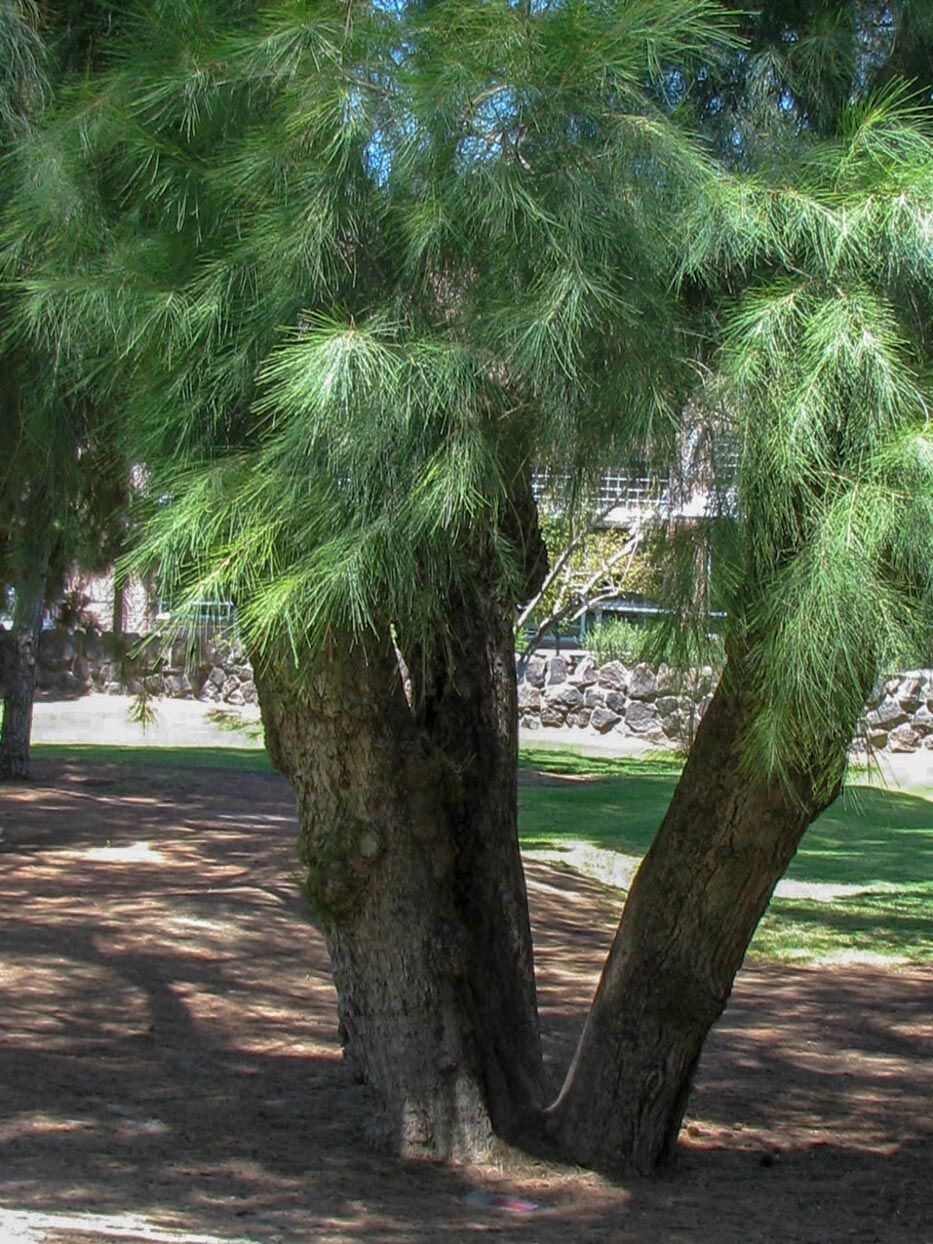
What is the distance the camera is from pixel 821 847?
15.8 meters

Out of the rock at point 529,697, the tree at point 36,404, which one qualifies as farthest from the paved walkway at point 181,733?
the tree at point 36,404

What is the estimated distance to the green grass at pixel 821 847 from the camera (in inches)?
435

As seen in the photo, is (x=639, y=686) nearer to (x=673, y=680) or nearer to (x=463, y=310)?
(x=673, y=680)

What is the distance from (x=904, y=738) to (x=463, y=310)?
1991 cm

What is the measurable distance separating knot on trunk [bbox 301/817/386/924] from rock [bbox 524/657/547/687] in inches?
749

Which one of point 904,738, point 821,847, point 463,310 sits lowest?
point 821,847

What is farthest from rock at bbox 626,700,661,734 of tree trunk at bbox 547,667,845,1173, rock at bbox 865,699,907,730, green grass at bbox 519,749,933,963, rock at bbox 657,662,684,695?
rock at bbox 657,662,684,695

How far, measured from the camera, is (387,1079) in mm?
5617

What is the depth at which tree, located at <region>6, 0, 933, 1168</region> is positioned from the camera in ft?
10.2

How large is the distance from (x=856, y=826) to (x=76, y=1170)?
13.2 meters

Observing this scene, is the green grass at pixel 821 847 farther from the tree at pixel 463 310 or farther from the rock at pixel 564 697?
the tree at pixel 463 310

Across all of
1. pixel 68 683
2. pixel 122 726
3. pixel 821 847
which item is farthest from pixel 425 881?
pixel 68 683

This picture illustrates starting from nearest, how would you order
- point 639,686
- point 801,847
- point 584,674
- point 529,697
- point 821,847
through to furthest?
point 801,847
point 821,847
point 639,686
point 584,674
point 529,697

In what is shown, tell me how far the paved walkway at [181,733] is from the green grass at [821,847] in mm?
1984
